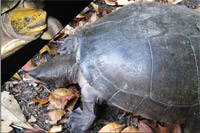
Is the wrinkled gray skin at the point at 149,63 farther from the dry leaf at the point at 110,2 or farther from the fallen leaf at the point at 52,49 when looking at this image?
the dry leaf at the point at 110,2

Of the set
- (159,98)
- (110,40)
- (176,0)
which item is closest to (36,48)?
(110,40)

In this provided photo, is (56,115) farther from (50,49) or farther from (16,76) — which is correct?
(50,49)

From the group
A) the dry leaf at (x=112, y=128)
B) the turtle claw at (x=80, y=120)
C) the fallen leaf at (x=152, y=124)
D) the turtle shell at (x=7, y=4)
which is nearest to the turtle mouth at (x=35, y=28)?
the turtle shell at (x=7, y=4)

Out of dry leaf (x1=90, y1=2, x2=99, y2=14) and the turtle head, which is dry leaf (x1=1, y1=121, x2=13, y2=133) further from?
dry leaf (x1=90, y1=2, x2=99, y2=14)

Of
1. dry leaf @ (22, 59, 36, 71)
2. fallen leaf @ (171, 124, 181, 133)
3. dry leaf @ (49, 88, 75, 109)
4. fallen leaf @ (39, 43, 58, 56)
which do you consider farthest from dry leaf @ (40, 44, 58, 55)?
fallen leaf @ (171, 124, 181, 133)

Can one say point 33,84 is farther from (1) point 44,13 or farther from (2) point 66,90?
(1) point 44,13

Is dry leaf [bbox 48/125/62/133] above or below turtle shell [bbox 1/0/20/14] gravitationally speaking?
below
